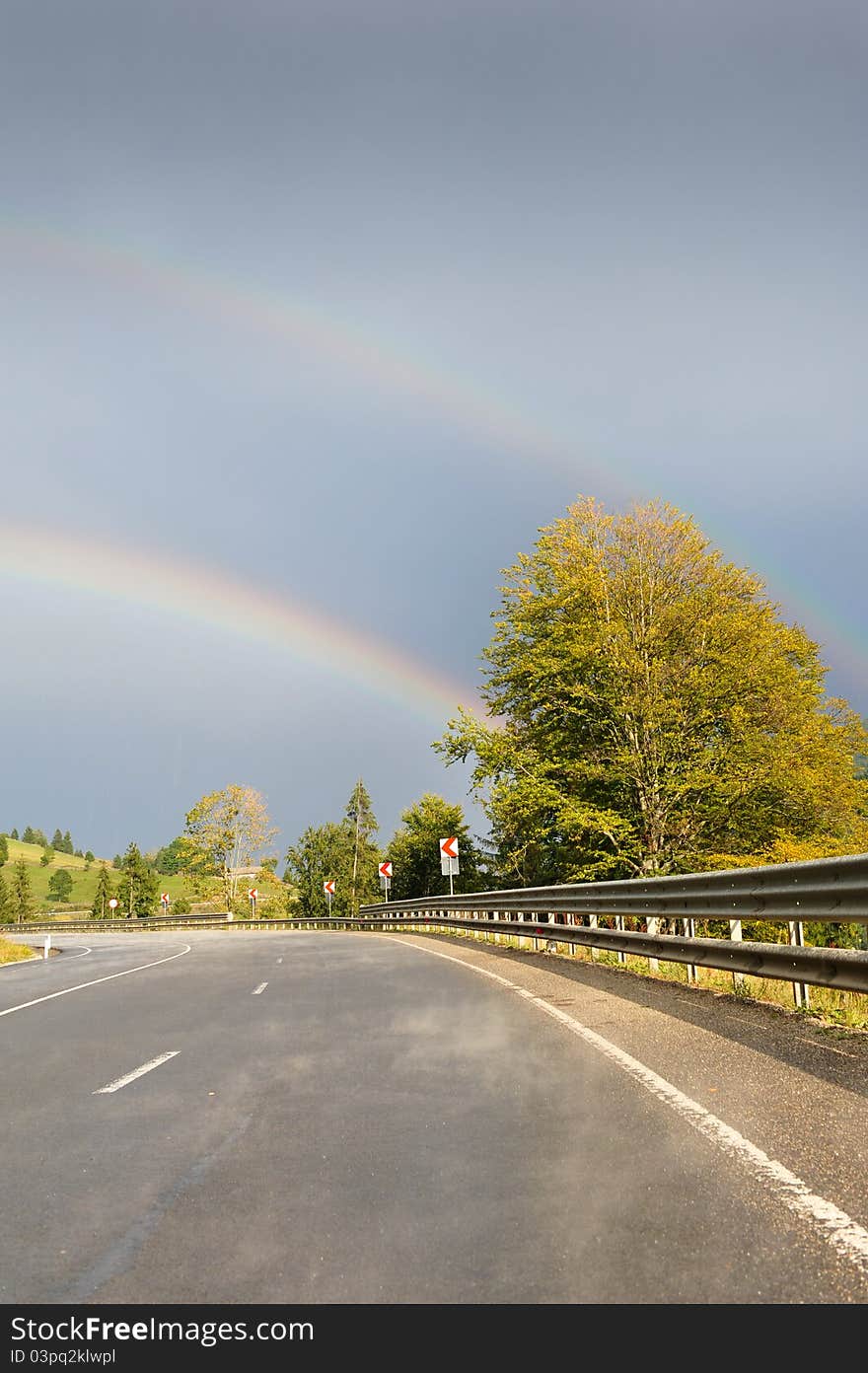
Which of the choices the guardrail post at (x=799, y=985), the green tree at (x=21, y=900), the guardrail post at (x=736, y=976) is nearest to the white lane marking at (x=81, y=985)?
the guardrail post at (x=736, y=976)

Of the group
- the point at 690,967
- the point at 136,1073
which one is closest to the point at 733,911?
the point at 690,967

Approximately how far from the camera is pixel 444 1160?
5035mm

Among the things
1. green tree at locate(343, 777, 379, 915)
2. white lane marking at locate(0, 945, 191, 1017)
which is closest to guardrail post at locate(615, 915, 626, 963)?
white lane marking at locate(0, 945, 191, 1017)

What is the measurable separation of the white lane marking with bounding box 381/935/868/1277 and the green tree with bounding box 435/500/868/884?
21873 mm

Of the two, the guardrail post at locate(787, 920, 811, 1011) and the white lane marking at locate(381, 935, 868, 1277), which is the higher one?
the guardrail post at locate(787, 920, 811, 1011)

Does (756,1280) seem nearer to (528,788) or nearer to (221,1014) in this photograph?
(221,1014)

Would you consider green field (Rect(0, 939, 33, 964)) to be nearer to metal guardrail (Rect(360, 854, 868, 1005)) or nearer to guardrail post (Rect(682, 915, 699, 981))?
metal guardrail (Rect(360, 854, 868, 1005))

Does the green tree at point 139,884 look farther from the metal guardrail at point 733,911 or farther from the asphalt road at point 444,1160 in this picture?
the asphalt road at point 444,1160

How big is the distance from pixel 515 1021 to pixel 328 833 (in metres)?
114

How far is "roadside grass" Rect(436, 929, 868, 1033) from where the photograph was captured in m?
8.53
